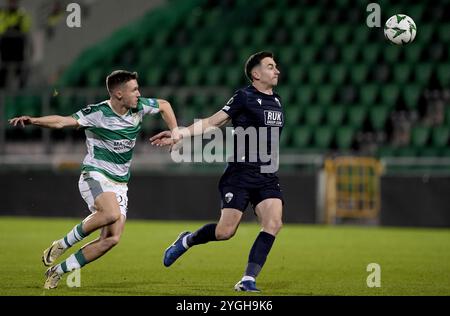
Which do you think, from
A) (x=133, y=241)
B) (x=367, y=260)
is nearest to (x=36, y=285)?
(x=367, y=260)

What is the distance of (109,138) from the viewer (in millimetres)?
9633

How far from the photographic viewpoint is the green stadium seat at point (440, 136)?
2144 centimetres

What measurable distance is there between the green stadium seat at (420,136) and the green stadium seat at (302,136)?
93.6 inches

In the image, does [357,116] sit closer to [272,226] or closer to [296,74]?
[296,74]

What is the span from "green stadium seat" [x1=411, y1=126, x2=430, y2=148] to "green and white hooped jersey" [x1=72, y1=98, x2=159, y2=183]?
12.9 meters

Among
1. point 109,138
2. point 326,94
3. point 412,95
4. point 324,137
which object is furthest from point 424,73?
point 109,138

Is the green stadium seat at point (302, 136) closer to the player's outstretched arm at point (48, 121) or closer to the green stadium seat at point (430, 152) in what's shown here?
the green stadium seat at point (430, 152)

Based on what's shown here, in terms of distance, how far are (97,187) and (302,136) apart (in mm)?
13804

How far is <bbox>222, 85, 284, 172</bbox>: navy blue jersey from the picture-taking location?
9.64m

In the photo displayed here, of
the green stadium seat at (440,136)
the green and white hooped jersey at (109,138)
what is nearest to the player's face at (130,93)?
the green and white hooped jersey at (109,138)

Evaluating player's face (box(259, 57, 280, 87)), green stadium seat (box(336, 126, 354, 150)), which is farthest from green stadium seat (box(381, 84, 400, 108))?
player's face (box(259, 57, 280, 87))

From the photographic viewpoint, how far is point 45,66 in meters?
26.9
